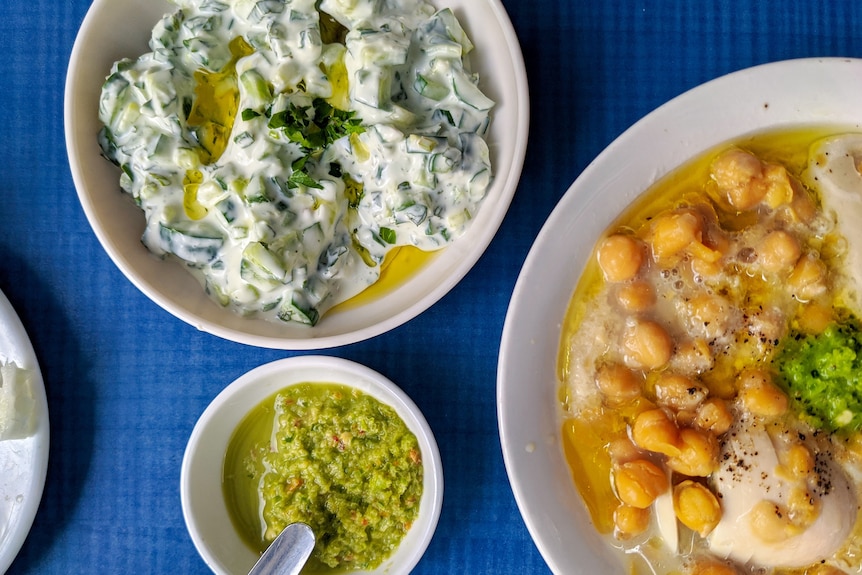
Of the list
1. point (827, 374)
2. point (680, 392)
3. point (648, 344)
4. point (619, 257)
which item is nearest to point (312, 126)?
point (619, 257)

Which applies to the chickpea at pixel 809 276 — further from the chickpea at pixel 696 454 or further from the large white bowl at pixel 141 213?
the large white bowl at pixel 141 213

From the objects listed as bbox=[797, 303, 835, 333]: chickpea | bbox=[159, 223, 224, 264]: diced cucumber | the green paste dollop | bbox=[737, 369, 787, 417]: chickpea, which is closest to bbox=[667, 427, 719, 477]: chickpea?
bbox=[737, 369, 787, 417]: chickpea

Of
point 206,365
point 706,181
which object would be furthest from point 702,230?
point 206,365

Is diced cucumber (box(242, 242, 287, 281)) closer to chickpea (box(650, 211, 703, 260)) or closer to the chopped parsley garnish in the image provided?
the chopped parsley garnish

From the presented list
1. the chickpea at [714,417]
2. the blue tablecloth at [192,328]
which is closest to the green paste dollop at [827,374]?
the chickpea at [714,417]

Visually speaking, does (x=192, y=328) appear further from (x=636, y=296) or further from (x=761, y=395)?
(x=761, y=395)

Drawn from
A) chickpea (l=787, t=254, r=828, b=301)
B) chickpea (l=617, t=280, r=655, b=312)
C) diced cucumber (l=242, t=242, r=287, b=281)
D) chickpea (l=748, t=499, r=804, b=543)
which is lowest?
chickpea (l=748, t=499, r=804, b=543)
